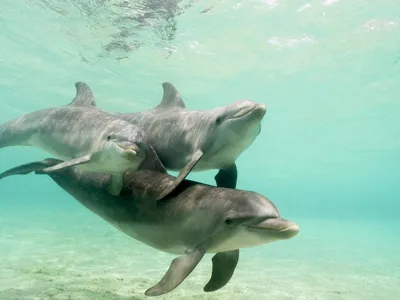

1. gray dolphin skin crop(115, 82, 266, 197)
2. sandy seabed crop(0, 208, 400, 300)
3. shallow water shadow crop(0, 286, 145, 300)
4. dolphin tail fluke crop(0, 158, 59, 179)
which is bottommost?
shallow water shadow crop(0, 286, 145, 300)

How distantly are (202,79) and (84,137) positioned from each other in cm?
2336

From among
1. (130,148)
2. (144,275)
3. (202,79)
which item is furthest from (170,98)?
(202,79)

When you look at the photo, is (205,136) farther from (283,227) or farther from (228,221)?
(283,227)

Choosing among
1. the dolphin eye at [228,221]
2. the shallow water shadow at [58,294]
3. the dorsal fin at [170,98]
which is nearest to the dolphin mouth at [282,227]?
the dolphin eye at [228,221]

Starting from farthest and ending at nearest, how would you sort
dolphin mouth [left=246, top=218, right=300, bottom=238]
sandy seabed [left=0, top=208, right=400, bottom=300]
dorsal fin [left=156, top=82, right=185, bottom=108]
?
sandy seabed [left=0, top=208, right=400, bottom=300] < dorsal fin [left=156, top=82, right=185, bottom=108] < dolphin mouth [left=246, top=218, right=300, bottom=238]

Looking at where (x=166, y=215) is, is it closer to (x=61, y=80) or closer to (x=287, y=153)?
(x=61, y=80)

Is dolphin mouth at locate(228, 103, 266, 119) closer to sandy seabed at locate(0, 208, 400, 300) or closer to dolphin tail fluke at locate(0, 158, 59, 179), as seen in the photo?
dolphin tail fluke at locate(0, 158, 59, 179)

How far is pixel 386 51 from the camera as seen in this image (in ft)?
76.1


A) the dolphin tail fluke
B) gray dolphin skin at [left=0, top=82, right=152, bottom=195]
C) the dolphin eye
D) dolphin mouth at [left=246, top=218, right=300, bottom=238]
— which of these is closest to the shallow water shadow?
the dolphin tail fluke

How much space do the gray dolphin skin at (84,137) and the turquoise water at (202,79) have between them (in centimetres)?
331

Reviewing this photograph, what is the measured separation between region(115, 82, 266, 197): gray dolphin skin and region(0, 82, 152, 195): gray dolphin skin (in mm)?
747

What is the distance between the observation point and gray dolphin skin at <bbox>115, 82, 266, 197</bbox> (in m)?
5.01

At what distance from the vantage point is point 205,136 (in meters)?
5.50

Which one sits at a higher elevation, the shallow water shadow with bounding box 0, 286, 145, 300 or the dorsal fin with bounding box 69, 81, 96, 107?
the dorsal fin with bounding box 69, 81, 96, 107
